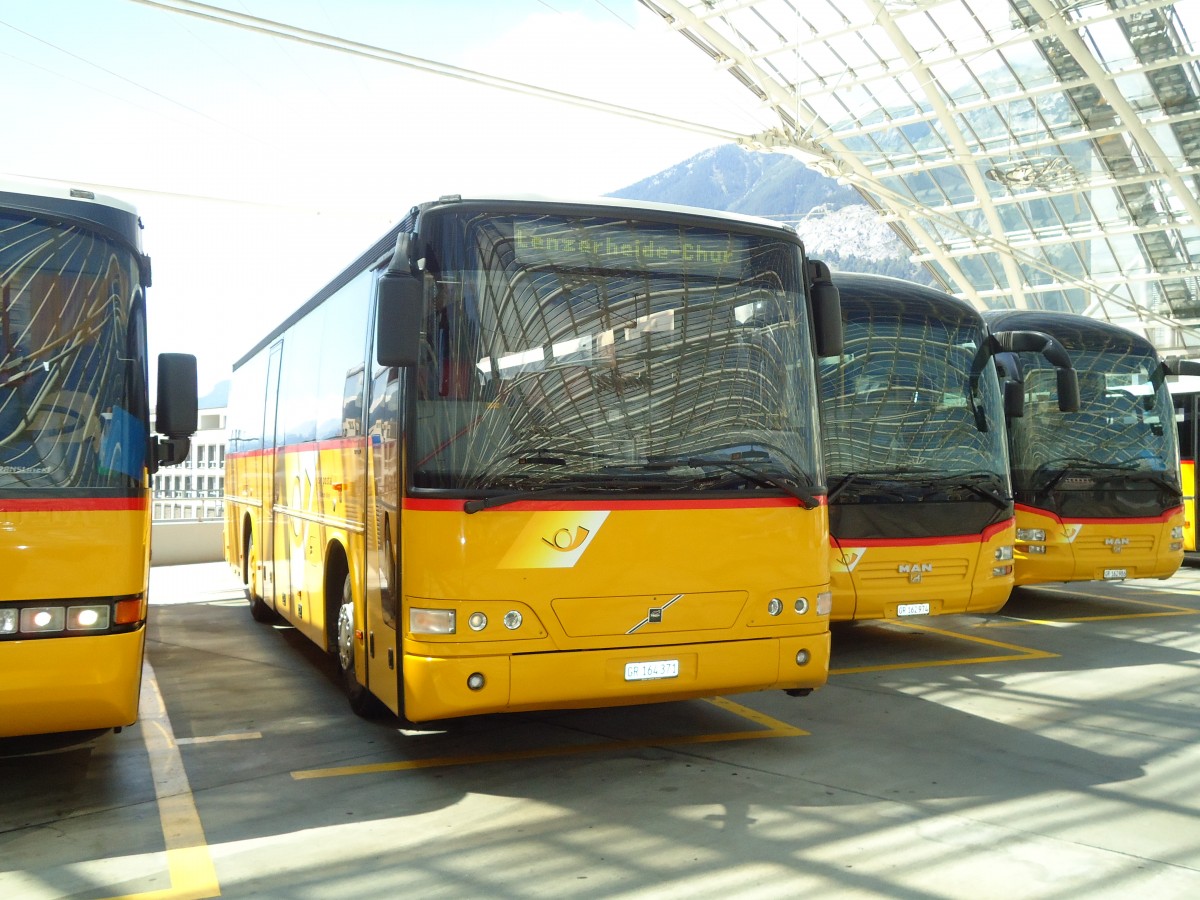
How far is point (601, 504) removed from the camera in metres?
6.10

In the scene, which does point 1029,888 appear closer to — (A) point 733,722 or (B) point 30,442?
(A) point 733,722

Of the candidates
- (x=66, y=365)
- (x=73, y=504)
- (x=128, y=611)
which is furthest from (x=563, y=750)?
(x=66, y=365)

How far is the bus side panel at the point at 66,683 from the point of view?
5270 mm

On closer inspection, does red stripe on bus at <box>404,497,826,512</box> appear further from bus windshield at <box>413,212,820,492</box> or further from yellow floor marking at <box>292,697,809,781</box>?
yellow floor marking at <box>292,697,809,781</box>

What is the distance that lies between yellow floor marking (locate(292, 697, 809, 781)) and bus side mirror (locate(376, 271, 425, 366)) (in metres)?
2.25

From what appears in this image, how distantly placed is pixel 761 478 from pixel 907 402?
3923 millimetres

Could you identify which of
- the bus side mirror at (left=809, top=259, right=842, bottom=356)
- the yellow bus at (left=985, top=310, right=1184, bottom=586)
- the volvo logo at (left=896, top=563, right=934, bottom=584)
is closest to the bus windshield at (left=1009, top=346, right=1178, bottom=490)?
the yellow bus at (left=985, top=310, right=1184, bottom=586)

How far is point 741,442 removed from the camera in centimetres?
641

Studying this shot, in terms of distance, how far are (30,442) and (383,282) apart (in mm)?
1734

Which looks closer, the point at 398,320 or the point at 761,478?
the point at 398,320

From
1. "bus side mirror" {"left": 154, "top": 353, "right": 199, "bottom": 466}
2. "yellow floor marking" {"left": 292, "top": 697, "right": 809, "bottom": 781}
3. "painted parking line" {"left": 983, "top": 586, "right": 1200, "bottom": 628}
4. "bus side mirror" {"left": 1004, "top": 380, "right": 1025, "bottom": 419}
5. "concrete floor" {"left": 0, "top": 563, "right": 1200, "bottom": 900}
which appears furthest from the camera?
"painted parking line" {"left": 983, "top": 586, "right": 1200, "bottom": 628}

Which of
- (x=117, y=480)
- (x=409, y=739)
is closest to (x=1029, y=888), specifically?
(x=409, y=739)

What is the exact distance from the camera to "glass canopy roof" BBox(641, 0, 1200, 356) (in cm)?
2930

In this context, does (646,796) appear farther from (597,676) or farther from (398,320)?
(398,320)
